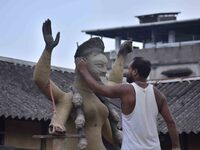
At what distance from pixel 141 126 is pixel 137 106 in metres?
0.18

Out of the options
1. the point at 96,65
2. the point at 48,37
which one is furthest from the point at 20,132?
the point at 48,37

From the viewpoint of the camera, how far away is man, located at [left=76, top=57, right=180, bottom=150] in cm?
702

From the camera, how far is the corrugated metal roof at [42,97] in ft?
53.8

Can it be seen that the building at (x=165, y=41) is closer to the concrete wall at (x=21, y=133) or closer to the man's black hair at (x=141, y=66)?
the concrete wall at (x=21, y=133)

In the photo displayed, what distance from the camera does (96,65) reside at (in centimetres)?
823

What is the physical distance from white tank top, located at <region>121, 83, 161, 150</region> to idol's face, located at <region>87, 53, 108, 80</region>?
1.10 meters

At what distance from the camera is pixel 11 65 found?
19.5m

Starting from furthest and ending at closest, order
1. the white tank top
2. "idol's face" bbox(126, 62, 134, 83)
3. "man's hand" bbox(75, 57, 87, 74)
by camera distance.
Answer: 1. "man's hand" bbox(75, 57, 87, 74)
2. "idol's face" bbox(126, 62, 134, 83)
3. the white tank top

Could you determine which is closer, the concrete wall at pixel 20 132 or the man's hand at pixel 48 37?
the man's hand at pixel 48 37

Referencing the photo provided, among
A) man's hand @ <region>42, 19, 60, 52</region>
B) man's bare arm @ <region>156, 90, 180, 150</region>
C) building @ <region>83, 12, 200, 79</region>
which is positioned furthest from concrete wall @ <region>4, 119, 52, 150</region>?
building @ <region>83, 12, 200, 79</region>

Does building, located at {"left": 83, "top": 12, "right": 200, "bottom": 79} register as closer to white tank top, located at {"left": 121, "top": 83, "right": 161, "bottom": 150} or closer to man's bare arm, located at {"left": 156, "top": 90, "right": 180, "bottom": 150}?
man's bare arm, located at {"left": 156, "top": 90, "right": 180, "bottom": 150}

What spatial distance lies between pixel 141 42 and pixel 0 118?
2779 centimetres

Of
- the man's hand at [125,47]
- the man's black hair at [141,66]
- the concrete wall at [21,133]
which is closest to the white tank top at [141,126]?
the man's black hair at [141,66]

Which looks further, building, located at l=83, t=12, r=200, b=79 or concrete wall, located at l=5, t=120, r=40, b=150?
building, located at l=83, t=12, r=200, b=79
